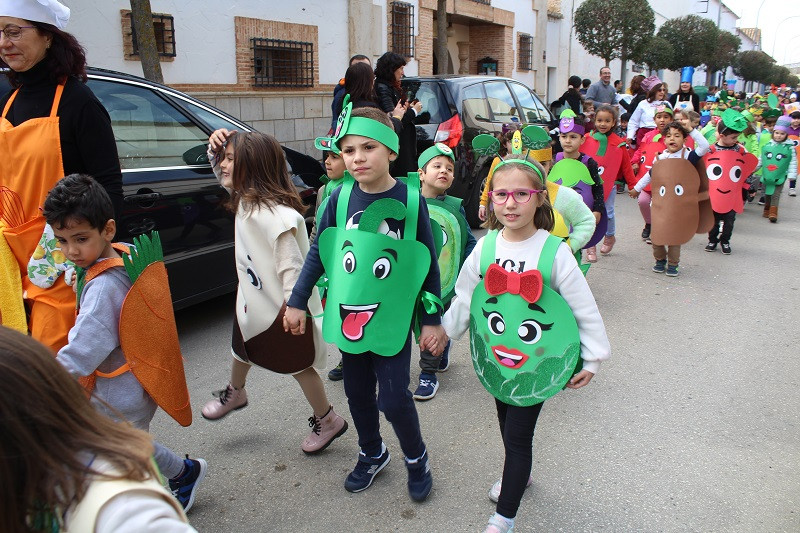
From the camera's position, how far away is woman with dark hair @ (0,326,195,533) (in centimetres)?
104

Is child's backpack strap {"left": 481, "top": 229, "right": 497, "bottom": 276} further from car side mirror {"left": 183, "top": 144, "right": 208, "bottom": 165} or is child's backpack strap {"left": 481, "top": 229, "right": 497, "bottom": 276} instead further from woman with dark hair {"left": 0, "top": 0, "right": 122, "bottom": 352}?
car side mirror {"left": 183, "top": 144, "right": 208, "bottom": 165}

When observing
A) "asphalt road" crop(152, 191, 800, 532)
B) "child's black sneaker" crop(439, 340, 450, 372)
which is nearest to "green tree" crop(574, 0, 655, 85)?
"asphalt road" crop(152, 191, 800, 532)

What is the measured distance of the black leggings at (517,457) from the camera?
2391 mm

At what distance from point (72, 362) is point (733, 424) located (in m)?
3.03

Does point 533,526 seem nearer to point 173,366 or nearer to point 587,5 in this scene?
point 173,366

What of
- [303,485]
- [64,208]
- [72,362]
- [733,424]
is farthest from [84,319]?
[733,424]

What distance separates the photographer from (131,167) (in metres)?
4.02

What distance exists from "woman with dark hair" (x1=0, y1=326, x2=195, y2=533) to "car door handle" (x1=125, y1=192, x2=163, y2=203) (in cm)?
Answer: 293

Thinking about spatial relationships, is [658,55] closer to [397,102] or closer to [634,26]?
[634,26]

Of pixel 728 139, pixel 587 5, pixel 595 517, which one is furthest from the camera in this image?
pixel 587 5

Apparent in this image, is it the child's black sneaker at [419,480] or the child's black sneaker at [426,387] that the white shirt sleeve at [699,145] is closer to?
the child's black sneaker at [426,387]

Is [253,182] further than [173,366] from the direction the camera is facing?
Yes

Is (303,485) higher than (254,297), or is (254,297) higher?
(254,297)

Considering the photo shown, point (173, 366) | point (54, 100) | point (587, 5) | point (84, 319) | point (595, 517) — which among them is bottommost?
point (595, 517)
